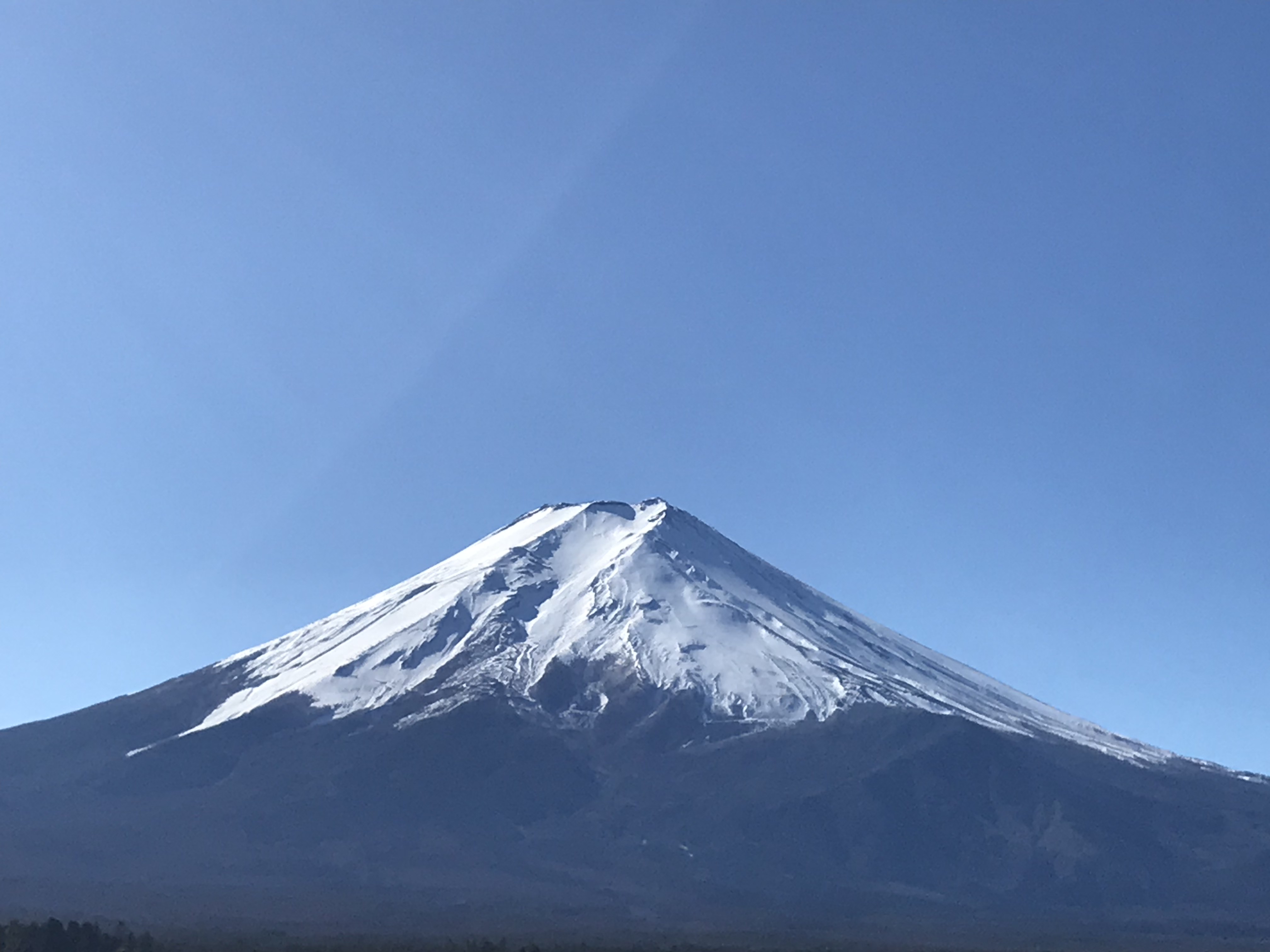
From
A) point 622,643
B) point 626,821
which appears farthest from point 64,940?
point 622,643

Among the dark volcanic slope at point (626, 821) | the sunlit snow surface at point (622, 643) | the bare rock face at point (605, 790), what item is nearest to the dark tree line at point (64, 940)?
the bare rock face at point (605, 790)

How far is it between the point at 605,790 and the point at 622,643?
20.6 meters

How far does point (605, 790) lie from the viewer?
372 ft

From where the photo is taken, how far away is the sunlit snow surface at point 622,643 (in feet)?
413

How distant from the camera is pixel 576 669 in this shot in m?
129

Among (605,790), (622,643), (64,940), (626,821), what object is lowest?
(64,940)

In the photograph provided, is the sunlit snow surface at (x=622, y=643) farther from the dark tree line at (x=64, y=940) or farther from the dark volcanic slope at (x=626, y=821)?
→ the dark tree line at (x=64, y=940)

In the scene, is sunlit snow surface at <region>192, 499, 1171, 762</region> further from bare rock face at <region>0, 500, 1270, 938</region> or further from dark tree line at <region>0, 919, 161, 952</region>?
dark tree line at <region>0, 919, 161, 952</region>

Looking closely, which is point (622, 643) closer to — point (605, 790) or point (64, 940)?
point (605, 790)

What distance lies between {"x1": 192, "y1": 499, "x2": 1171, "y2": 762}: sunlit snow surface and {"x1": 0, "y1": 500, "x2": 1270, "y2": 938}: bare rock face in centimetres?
39

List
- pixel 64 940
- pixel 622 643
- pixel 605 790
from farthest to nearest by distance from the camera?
pixel 622 643, pixel 605 790, pixel 64 940

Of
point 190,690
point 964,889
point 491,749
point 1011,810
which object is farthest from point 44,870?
point 1011,810

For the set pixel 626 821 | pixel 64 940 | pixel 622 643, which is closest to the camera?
pixel 64 940

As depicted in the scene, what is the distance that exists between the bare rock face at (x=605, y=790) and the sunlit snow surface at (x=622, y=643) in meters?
0.39
